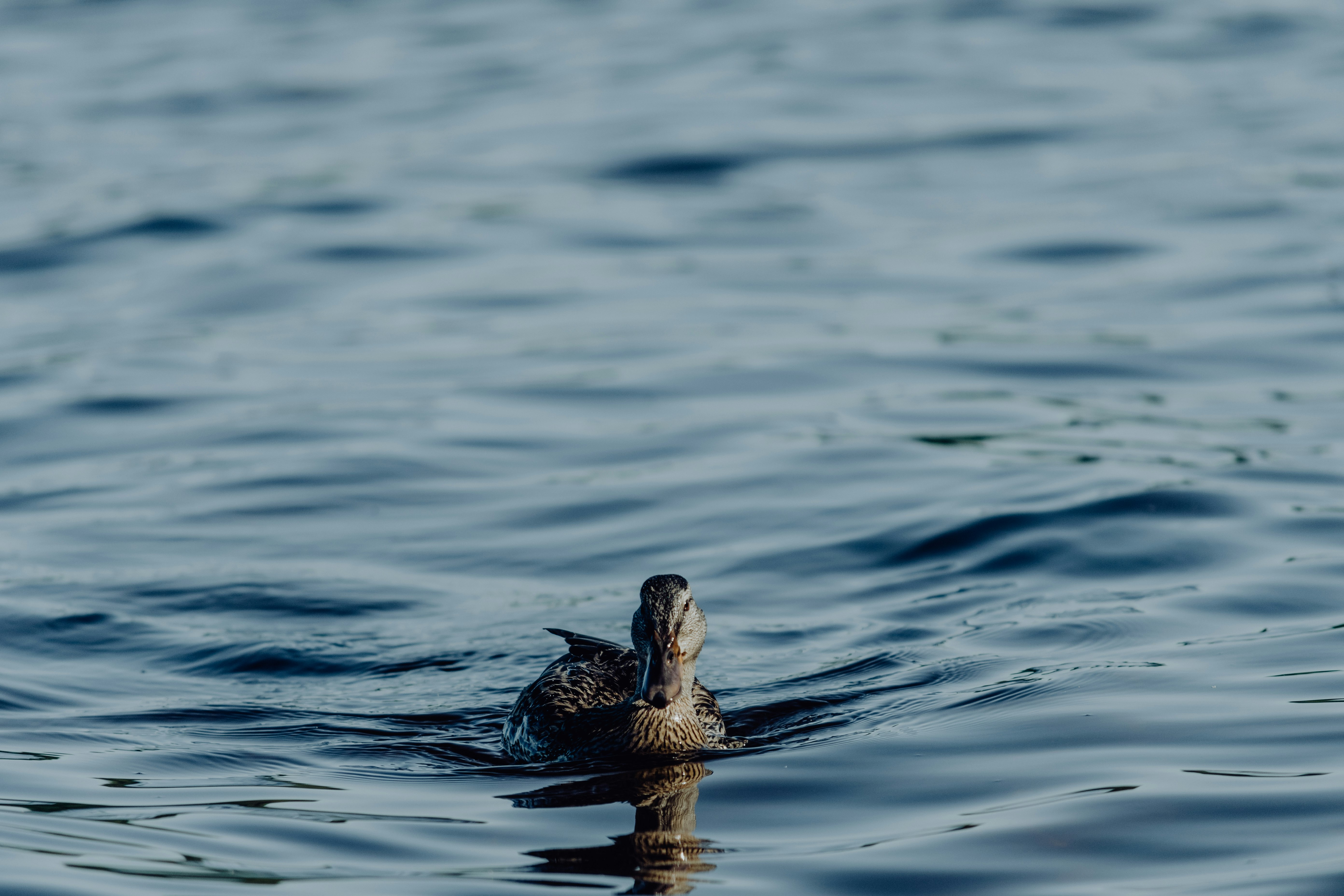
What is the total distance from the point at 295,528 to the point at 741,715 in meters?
3.91

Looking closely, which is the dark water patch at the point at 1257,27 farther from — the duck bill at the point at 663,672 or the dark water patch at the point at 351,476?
the duck bill at the point at 663,672

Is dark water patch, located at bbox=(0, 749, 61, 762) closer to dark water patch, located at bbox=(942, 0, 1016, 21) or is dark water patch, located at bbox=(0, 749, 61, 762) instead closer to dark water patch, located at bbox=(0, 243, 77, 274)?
dark water patch, located at bbox=(0, 243, 77, 274)

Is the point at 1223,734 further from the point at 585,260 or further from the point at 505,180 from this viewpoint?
the point at 505,180

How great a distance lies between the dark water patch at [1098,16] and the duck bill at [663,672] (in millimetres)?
22189

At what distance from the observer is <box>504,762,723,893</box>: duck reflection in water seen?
6.03 metres

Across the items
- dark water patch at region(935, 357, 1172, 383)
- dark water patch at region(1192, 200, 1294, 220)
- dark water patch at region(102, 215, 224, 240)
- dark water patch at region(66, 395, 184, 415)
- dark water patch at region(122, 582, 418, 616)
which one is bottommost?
dark water patch at region(122, 582, 418, 616)

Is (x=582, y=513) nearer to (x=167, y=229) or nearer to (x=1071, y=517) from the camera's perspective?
(x=1071, y=517)

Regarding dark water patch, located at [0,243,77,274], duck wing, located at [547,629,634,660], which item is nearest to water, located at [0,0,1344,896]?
dark water patch, located at [0,243,77,274]

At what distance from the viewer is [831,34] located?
28.3m

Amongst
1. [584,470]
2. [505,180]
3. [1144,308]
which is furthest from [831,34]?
[584,470]

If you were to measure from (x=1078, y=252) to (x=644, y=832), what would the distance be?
11738 millimetres

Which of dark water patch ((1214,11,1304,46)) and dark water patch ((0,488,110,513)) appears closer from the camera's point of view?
dark water patch ((0,488,110,513))

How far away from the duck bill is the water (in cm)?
28

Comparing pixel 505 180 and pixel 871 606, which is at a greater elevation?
pixel 505 180
